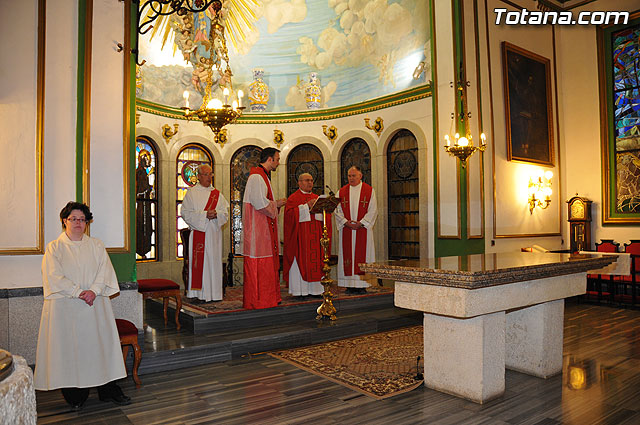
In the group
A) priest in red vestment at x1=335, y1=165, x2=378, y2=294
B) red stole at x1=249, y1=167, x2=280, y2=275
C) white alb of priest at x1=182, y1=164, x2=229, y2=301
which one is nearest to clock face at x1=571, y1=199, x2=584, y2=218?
priest in red vestment at x1=335, y1=165, x2=378, y2=294

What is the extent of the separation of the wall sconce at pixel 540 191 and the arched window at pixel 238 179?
247 inches

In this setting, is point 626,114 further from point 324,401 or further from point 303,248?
point 324,401

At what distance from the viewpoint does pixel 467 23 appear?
9609mm

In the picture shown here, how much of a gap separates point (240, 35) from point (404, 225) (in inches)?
239

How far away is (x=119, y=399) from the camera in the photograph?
4344mm

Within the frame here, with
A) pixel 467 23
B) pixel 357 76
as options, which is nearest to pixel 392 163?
pixel 357 76

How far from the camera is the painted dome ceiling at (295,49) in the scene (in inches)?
440

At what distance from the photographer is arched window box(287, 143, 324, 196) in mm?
12500

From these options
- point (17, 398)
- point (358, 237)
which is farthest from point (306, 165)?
point (17, 398)

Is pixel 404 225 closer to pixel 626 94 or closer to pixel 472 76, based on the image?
pixel 472 76

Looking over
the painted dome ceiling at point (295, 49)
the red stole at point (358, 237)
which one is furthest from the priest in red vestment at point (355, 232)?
the painted dome ceiling at point (295, 49)

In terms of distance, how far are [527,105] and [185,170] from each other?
25.3 ft

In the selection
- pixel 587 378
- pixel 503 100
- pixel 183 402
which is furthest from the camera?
pixel 503 100

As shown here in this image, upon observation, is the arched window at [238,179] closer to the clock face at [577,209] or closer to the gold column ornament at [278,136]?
the gold column ornament at [278,136]
